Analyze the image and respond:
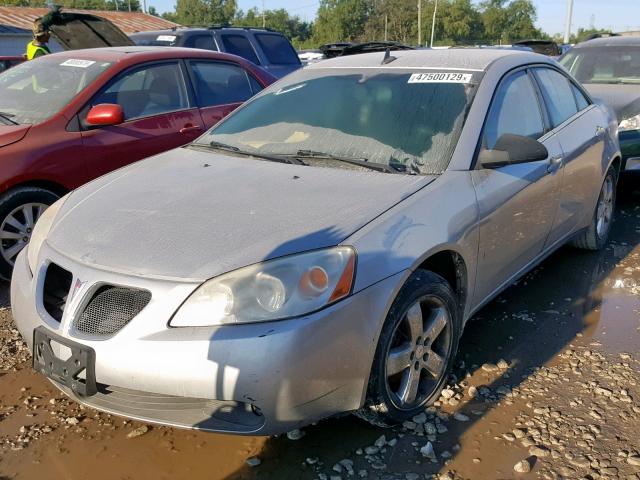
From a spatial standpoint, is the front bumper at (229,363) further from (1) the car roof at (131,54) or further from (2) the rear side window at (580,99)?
(1) the car roof at (131,54)

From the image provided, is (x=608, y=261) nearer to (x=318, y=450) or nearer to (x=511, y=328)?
(x=511, y=328)

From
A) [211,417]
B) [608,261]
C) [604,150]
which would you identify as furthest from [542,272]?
[211,417]

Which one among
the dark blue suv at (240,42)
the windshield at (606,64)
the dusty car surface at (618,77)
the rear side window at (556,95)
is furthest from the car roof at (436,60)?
the dark blue suv at (240,42)

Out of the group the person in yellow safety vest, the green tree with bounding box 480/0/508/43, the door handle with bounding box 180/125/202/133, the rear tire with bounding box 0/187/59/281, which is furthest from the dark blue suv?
the green tree with bounding box 480/0/508/43

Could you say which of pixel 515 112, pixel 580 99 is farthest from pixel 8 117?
pixel 580 99

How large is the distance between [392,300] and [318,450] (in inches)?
28.4

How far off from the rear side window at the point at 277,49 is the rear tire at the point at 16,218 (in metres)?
6.45

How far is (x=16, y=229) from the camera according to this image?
4379mm

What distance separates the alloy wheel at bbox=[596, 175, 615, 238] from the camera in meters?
5.00

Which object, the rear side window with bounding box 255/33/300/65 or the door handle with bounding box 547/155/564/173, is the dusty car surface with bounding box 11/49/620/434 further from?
the rear side window with bounding box 255/33/300/65

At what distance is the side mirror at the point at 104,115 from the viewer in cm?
469

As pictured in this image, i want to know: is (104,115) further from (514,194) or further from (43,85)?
(514,194)

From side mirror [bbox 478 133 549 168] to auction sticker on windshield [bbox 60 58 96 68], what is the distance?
351 centimetres

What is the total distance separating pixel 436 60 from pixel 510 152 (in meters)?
0.88
